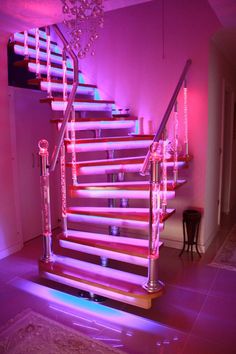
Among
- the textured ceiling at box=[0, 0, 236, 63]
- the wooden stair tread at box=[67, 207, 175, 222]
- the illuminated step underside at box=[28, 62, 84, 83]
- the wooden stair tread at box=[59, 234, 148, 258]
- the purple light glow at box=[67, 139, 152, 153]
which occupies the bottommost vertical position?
the wooden stair tread at box=[59, 234, 148, 258]

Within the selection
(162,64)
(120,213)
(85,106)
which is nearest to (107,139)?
(85,106)

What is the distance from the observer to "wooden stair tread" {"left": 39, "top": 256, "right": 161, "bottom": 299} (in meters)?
2.49

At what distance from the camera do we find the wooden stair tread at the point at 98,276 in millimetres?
2488

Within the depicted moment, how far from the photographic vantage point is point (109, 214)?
291 cm

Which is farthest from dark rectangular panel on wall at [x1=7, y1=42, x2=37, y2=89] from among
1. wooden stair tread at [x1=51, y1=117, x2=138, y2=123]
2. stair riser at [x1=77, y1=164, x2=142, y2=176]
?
stair riser at [x1=77, y1=164, x2=142, y2=176]

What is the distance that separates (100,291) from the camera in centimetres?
258

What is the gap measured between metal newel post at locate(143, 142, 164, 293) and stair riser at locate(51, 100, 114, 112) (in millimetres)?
1385

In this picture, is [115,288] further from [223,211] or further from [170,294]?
[223,211]

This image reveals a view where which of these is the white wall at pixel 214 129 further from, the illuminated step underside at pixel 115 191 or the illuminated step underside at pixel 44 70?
the illuminated step underside at pixel 44 70

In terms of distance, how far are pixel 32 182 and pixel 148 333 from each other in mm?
2672

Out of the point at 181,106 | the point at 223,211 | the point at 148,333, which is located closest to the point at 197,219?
the point at 181,106

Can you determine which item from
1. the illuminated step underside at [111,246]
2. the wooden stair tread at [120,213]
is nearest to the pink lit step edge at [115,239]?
the illuminated step underside at [111,246]

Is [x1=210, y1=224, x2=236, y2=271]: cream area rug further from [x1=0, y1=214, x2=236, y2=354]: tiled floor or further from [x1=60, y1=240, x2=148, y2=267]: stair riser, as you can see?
[x1=60, y1=240, x2=148, y2=267]: stair riser

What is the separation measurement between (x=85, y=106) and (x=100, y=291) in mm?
2133
